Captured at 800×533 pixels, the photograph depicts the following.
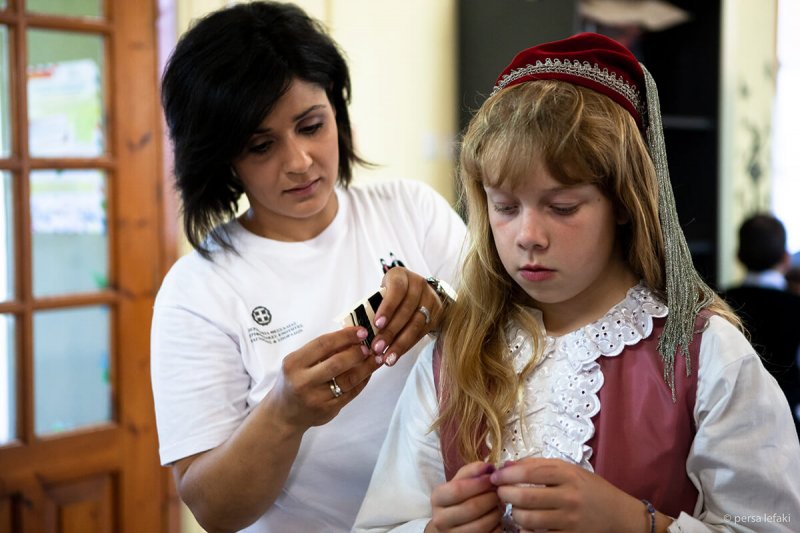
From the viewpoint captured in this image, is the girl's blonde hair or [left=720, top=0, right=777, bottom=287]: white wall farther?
[left=720, top=0, right=777, bottom=287]: white wall

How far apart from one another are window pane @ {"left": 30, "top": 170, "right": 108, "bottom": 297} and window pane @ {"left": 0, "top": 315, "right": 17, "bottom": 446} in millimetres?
156

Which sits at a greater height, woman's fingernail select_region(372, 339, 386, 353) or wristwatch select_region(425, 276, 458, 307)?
wristwatch select_region(425, 276, 458, 307)

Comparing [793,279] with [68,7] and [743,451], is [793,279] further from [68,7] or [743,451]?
[68,7]

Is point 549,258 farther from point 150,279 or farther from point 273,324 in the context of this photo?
point 150,279

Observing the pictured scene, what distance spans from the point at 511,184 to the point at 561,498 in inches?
16.8

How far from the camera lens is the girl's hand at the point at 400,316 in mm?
1236

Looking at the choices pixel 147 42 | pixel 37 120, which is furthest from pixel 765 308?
pixel 37 120

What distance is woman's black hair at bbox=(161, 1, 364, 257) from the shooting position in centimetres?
138

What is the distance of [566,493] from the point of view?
981 millimetres

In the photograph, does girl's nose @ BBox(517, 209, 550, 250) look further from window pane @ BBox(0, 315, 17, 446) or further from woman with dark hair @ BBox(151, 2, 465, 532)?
window pane @ BBox(0, 315, 17, 446)

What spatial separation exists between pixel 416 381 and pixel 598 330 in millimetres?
323

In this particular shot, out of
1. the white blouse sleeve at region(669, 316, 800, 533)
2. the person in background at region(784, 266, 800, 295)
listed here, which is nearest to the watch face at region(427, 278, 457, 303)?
the white blouse sleeve at region(669, 316, 800, 533)

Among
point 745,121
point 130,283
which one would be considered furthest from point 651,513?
point 745,121

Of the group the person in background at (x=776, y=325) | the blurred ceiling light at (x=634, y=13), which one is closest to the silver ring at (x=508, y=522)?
the person in background at (x=776, y=325)
